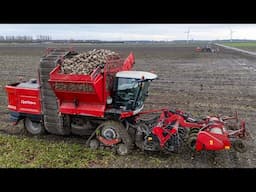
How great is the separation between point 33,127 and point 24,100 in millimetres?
984

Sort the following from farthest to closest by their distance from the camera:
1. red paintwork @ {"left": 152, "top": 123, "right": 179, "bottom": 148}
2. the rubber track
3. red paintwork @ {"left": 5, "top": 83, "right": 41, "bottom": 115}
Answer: red paintwork @ {"left": 5, "top": 83, "right": 41, "bottom": 115} < the rubber track < red paintwork @ {"left": 152, "top": 123, "right": 179, "bottom": 148}

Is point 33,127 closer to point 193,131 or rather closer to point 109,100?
point 109,100

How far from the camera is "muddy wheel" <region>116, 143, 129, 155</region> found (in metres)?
8.73

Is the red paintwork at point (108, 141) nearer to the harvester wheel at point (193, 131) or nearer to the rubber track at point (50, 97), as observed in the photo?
the rubber track at point (50, 97)

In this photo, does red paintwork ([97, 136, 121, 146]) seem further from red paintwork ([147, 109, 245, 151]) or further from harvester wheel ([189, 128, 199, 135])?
harvester wheel ([189, 128, 199, 135])

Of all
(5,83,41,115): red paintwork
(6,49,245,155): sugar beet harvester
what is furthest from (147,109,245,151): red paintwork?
(5,83,41,115): red paintwork

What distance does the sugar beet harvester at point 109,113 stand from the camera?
830cm

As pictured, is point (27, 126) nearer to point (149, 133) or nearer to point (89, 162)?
point (89, 162)

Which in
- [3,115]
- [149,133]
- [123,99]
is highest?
[123,99]

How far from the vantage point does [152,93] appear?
1731cm

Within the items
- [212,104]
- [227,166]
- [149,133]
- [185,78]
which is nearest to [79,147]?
[149,133]

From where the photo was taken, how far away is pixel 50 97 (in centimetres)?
938

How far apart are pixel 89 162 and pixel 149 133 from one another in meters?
1.80

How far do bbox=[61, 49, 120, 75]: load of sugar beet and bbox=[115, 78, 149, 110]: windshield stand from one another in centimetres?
81
